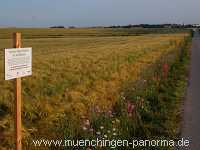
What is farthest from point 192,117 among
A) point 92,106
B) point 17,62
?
point 17,62

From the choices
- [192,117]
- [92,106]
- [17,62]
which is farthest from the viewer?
[192,117]

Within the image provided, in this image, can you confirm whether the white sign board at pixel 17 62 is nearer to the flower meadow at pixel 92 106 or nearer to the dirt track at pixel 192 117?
the flower meadow at pixel 92 106

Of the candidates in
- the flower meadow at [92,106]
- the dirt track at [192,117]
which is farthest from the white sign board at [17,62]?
the dirt track at [192,117]

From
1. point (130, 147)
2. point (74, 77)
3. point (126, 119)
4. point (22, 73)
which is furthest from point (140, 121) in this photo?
point (74, 77)

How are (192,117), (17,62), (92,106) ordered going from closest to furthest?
1. (17,62)
2. (92,106)
3. (192,117)

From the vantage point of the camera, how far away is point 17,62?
5.89 m

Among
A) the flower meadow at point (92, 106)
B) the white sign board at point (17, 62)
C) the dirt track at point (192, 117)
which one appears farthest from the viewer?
the dirt track at point (192, 117)

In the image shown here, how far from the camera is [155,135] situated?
7664 mm

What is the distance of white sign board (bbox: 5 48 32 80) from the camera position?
18.6 feet

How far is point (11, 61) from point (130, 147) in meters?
2.16

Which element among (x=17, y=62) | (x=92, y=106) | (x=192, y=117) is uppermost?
(x=17, y=62)

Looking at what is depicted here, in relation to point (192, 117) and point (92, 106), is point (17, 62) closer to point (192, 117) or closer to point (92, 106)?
point (92, 106)

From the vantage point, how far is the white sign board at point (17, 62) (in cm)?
567

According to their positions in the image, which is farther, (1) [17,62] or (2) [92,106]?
(2) [92,106]
